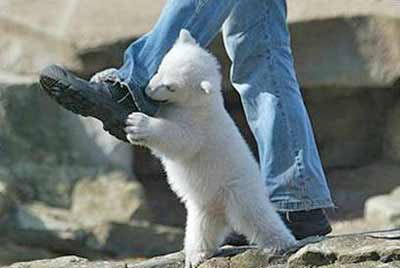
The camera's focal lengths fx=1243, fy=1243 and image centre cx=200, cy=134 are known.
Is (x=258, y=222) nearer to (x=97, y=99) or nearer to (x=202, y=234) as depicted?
(x=202, y=234)

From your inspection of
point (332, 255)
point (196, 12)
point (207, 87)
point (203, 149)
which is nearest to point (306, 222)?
point (332, 255)

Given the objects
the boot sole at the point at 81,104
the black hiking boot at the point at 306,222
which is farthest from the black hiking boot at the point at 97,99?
the black hiking boot at the point at 306,222

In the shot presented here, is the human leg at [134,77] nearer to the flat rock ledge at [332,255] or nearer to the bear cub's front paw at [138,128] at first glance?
the bear cub's front paw at [138,128]

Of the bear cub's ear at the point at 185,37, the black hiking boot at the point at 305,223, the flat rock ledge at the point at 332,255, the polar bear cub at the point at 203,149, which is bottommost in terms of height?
the flat rock ledge at the point at 332,255

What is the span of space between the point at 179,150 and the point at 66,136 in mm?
3966

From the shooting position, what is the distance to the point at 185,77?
356cm

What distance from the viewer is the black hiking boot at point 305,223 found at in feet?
12.7

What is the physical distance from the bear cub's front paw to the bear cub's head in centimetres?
11

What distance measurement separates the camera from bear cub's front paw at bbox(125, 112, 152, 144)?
3471 millimetres

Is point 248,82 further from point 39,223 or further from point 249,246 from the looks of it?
point 39,223

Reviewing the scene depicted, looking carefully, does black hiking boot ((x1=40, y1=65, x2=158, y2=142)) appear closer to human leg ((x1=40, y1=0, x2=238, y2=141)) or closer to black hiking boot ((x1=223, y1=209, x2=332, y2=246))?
human leg ((x1=40, y1=0, x2=238, y2=141))

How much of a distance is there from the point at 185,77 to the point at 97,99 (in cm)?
27

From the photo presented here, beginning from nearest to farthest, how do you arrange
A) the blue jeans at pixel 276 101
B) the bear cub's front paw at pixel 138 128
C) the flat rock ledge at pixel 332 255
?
the bear cub's front paw at pixel 138 128 → the flat rock ledge at pixel 332 255 → the blue jeans at pixel 276 101

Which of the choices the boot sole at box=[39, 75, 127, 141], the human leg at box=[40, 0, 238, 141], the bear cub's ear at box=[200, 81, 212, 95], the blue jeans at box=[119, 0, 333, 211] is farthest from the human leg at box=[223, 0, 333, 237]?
the boot sole at box=[39, 75, 127, 141]
